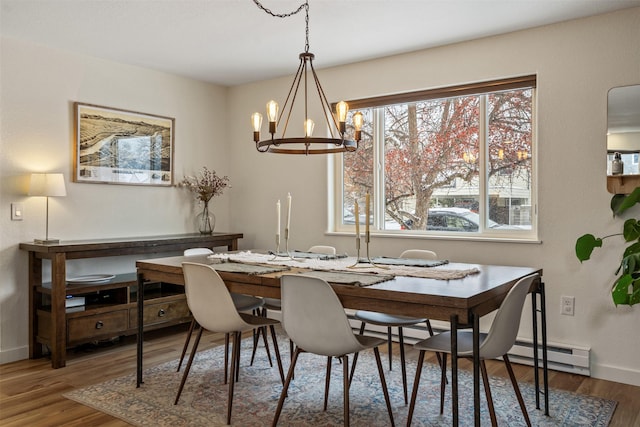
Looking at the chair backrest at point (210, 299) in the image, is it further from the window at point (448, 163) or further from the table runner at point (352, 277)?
the window at point (448, 163)

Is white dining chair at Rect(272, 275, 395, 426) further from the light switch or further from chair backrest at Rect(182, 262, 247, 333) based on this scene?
the light switch

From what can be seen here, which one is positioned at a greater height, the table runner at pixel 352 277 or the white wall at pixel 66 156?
the white wall at pixel 66 156

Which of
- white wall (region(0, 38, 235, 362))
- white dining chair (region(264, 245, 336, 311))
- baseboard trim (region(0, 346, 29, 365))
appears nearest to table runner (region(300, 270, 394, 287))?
white dining chair (region(264, 245, 336, 311))

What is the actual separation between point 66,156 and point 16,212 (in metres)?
0.57

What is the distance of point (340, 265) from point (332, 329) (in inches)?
27.0

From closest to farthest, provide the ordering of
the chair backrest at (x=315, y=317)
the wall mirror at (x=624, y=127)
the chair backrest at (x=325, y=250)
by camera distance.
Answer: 1. the chair backrest at (x=315, y=317)
2. the wall mirror at (x=624, y=127)
3. the chair backrest at (x=325, y=250)

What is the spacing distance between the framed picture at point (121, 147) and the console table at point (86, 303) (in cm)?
60

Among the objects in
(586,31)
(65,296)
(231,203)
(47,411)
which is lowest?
(47,411)

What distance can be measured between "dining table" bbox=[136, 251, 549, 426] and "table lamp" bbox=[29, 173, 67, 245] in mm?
1015

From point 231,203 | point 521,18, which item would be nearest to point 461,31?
point 521,18

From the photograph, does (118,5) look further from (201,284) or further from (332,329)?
(332,329)

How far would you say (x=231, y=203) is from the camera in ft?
17.2

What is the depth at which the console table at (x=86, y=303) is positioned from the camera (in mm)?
3443

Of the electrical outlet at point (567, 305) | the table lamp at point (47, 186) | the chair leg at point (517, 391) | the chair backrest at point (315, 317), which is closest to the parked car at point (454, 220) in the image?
the electrical outlet at point (567, 305)
